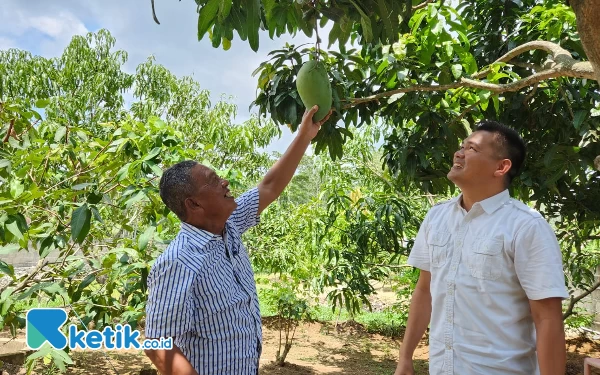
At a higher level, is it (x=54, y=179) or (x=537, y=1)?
(x=537, y=1)

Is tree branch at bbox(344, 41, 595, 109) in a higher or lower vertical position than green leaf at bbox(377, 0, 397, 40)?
higher

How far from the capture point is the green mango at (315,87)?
4.55ft

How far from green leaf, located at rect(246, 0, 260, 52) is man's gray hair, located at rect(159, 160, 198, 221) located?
1.02 feet

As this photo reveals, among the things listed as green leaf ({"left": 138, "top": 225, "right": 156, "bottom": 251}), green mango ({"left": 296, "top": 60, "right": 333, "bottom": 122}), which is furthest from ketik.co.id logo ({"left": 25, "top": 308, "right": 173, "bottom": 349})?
green mango ({"left": 296, "top": 60, "right": 333, "bottom": 122})

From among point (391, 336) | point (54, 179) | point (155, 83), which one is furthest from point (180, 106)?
point (54, 179)

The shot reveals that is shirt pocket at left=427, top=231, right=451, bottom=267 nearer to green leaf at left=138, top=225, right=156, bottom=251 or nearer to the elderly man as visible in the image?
the elderly man

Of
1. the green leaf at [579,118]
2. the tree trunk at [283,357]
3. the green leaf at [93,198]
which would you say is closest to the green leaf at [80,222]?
the green leaf at [93,198]

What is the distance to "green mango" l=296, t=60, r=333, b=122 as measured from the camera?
1388 mm

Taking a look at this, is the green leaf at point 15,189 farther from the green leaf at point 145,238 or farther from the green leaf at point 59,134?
the green leaf at point 145,238

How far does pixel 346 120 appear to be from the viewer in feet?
7.11

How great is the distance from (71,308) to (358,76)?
1.40m

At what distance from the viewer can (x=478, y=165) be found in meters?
1.15

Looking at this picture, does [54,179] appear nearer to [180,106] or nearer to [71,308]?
[71,308]

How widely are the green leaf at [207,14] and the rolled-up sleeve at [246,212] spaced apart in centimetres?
48
